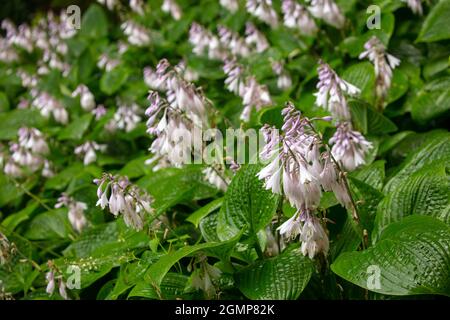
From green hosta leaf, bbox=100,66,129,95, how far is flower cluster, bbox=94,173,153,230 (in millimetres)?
2847

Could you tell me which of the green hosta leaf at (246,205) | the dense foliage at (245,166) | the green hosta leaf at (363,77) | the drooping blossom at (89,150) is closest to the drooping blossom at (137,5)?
the dense foliage at (245,166)

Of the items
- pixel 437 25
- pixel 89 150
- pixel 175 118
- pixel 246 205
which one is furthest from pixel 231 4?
pixel 246 205

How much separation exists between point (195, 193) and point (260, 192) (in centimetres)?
72

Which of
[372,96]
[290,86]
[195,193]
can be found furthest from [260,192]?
[290,86]

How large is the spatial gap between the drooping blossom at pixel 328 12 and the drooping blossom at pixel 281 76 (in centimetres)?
45

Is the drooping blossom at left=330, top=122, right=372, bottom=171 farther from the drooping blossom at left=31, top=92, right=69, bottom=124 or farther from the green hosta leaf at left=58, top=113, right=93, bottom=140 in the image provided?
the drooping blossom at left=31, top=92, right=69, bottom=124

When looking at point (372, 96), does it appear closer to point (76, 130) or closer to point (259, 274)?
point (259, 274)

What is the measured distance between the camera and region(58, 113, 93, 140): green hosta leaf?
4.86m

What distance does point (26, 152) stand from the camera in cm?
450

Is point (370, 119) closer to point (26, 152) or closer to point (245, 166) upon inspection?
point (245, 166)

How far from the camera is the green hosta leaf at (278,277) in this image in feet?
7.80

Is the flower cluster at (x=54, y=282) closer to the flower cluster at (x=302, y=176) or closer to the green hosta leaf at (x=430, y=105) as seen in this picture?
the flower cluster at (x=302, y=176)

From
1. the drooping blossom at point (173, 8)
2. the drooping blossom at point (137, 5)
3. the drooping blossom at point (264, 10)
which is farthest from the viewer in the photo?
the drooping blossom at point (173, 8)

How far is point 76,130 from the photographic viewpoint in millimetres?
4914
